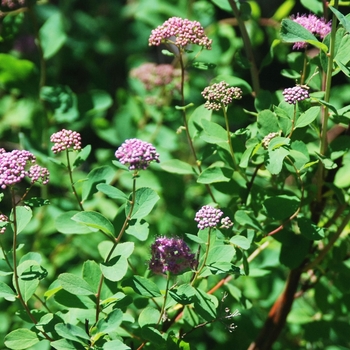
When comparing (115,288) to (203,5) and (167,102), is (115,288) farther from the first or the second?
(203,5)

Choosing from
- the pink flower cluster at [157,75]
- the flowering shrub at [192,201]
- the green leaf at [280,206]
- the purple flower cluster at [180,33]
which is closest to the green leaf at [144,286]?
the flowering shrub at [192,201]

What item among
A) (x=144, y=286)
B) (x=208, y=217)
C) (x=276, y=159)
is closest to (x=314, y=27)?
(x=276, y=159)

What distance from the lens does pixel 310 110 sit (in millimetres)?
875

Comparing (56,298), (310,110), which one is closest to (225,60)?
(310,110)

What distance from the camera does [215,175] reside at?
98cm

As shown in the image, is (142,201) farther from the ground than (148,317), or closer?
farther from the ground

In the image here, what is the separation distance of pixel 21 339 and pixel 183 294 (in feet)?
0.77

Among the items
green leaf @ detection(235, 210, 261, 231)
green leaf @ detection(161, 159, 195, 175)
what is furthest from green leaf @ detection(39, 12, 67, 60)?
green leaf @ detection(235, 210, 261, 231)

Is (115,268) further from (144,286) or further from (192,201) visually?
(192,201)

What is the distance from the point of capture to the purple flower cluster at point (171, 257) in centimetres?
86

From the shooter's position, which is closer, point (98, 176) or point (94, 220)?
point (94, 220)

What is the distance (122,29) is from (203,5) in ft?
2.66

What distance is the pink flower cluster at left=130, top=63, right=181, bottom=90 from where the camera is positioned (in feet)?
5.29

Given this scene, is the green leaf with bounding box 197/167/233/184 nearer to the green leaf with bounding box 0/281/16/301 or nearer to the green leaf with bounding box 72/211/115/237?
the green leaf with bounding box 72/211/115/237
